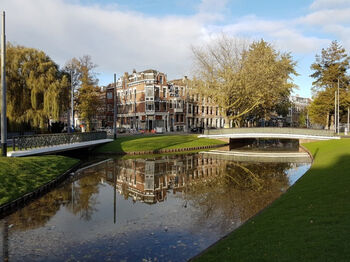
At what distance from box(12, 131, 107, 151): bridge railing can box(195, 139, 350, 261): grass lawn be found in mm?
17088

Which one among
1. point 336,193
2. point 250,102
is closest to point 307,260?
point 336,193

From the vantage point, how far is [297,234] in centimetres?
728

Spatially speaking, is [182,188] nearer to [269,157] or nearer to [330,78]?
[269,157]

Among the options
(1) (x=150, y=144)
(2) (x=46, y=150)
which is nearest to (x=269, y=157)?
(1) (x=150, y=144)

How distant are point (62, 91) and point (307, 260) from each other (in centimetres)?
3338

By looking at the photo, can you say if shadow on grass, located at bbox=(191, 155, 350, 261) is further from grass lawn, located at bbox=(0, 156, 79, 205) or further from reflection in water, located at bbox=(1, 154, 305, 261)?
grass lawn, located at bbox=(0, 156, 79, 205)

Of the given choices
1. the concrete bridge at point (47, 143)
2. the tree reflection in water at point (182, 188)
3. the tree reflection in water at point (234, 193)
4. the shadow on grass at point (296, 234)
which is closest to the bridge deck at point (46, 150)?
the concrete bridge at point (47, 143)

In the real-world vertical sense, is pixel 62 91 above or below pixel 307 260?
above

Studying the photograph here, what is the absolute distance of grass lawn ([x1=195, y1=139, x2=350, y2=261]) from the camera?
6086 millimetres

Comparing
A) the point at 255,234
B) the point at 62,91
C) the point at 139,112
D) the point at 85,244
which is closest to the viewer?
the point at 255,234

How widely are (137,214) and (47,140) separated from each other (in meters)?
15.0

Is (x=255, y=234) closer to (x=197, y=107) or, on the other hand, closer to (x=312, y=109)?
(x=312, y=109)

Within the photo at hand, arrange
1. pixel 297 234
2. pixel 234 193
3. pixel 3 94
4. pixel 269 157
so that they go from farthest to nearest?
pixel 269 157
pixel 3 94
pixel 234 193
pixel 297 234

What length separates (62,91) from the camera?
33594mm
